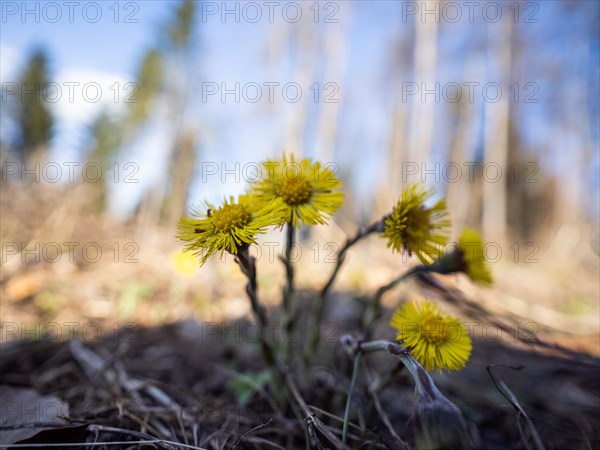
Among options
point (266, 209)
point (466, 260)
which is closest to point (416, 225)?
point (466, 260)

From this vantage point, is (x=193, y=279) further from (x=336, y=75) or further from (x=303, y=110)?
(x=336, y=75)

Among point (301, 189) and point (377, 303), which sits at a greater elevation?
point (301, 189)

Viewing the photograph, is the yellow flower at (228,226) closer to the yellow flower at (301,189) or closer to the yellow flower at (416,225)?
the yellow flower at (301,189)

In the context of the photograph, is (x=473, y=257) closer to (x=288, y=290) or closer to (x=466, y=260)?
(x=466, y=260)

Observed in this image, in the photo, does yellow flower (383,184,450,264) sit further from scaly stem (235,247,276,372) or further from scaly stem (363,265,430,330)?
scaly stem (235,247,276,372)

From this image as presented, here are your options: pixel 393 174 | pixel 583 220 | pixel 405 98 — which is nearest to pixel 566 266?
pixel 583 220

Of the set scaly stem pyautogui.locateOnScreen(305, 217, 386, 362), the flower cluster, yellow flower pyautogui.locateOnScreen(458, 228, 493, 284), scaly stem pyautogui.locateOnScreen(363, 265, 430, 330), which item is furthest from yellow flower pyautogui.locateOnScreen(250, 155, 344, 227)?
yellow flower pyautogui.locateOnScreen(458, 228, 493, 284)

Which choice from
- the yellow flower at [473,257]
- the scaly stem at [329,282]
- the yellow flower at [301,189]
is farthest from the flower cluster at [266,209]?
the yellow flower at [473,257]
